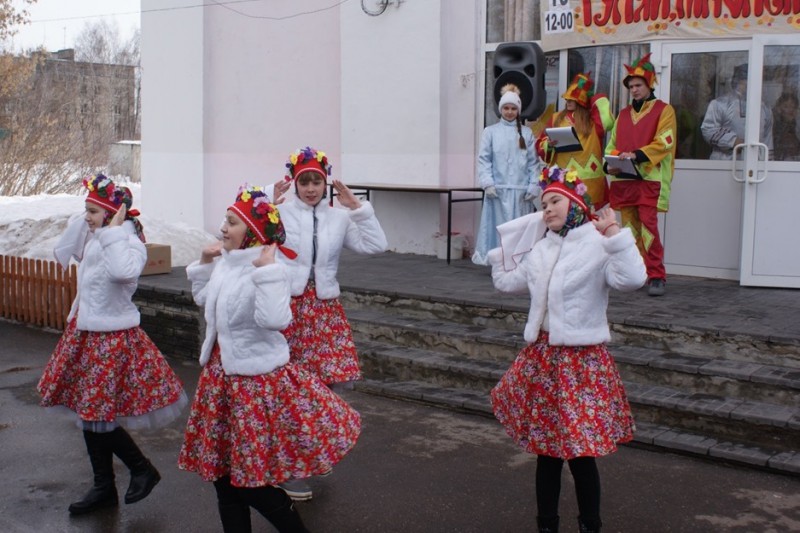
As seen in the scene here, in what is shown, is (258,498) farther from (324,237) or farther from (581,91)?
(581,91)

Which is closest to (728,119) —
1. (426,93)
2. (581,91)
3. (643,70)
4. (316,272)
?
(643,70)

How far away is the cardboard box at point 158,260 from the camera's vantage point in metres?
10.4

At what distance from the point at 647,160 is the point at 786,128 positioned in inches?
55.7

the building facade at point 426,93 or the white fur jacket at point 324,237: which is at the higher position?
the building facade at point 426,93

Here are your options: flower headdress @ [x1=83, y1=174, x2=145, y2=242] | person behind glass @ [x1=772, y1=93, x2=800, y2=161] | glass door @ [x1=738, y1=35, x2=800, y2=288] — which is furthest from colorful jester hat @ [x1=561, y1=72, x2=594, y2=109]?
flower headdress @ [x1=83, y1=174, x2=145, y2=242]

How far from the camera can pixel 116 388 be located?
5.28 metres

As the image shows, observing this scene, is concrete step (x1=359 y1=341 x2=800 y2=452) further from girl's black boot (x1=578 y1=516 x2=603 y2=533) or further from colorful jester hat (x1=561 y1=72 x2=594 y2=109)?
colorful jester hat (x1=561 y1=72 x2=594 y2=109)

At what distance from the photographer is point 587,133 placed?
906 centimetres

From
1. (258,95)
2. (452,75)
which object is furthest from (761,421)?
(258,95)

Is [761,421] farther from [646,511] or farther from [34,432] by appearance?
[34,432]

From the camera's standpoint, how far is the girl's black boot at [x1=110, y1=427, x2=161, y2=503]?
531cm

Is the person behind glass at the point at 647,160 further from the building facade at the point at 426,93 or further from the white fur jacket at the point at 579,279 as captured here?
the white fur jacket at the point at 579,279

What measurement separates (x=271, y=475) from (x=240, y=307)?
2.37ft

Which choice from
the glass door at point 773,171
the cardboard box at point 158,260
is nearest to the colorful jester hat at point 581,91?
the glass door at point 773,171
